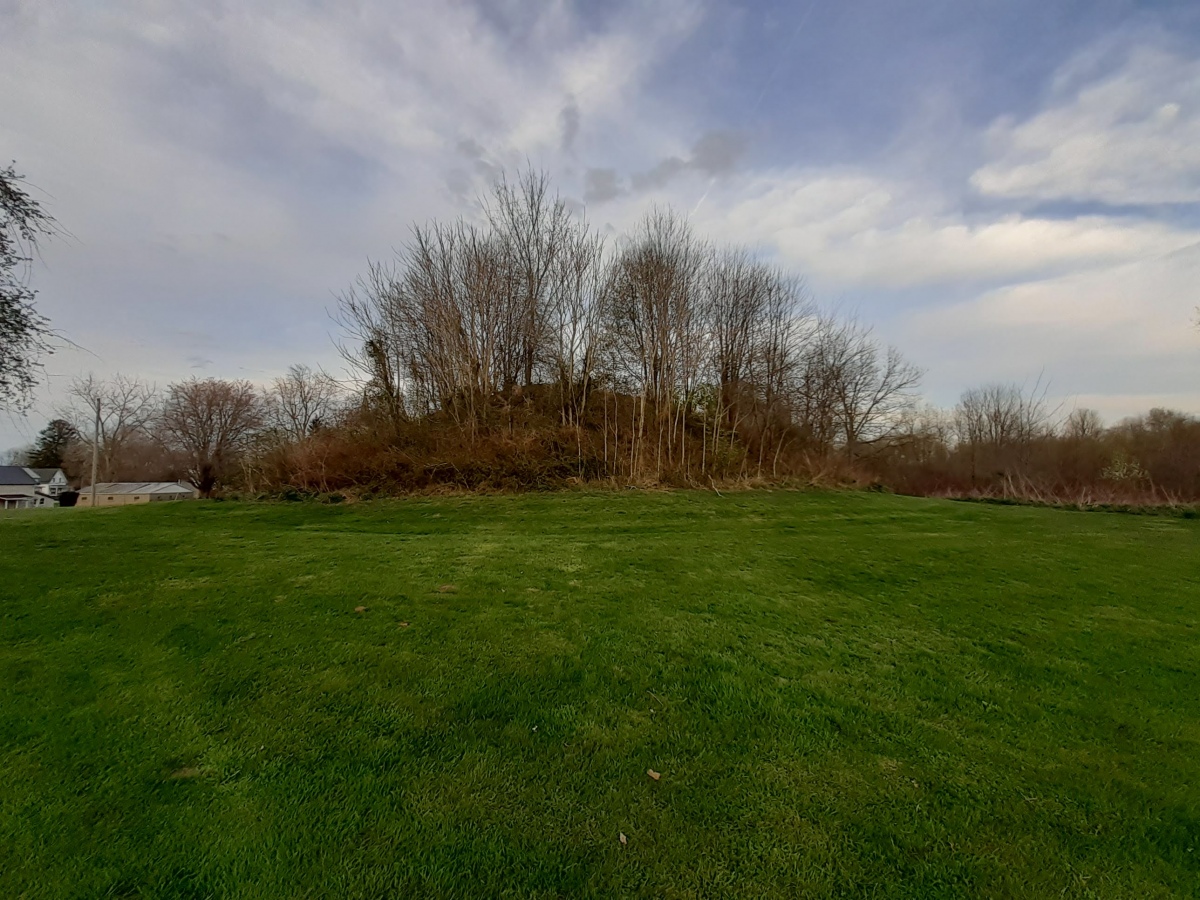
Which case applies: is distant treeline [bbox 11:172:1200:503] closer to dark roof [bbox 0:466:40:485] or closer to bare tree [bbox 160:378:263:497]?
bare tree [bbox 160:378:263:497]

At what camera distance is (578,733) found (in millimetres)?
2479

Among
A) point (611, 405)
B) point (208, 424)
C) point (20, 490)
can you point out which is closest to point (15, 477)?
point (20, 490)

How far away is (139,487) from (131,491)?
99cm

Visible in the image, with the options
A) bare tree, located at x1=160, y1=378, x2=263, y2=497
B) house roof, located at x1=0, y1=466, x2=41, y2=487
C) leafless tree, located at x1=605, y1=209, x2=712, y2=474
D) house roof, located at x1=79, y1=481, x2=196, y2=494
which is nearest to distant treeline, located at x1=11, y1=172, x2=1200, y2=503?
leafless tree, located at x1=605, y1=209, x2=712, y2=474

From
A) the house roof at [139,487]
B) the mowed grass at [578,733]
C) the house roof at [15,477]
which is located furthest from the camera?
the house roof at [15,477]

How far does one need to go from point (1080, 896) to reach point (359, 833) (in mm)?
2477

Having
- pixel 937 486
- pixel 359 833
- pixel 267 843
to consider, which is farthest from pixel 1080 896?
pixel 937 486

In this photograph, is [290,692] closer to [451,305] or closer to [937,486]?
[451,305]

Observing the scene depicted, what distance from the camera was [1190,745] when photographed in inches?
103

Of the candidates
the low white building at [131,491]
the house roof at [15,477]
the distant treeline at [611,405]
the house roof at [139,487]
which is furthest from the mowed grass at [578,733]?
the house roof at [15,477]

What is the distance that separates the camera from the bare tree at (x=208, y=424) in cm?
3566

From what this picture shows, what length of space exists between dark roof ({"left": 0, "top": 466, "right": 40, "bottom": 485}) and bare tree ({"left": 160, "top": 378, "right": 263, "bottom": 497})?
18913mm

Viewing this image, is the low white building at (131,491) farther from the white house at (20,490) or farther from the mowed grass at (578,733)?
the mowed grass at (578,733)

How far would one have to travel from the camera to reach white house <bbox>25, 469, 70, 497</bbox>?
44219 millimetres
